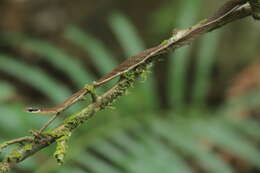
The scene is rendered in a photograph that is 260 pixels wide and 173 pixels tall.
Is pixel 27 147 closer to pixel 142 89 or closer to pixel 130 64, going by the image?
pixel 130 64

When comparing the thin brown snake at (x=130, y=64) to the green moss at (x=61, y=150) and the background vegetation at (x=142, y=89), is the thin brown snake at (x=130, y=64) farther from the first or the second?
the background vegetation at (x=142, y=89)

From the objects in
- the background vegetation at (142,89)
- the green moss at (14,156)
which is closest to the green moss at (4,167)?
the green moss at (14,156)

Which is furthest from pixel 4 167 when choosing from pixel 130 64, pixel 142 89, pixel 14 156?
pixel 142 89

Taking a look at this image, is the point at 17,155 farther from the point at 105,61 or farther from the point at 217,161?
the point at 105,61

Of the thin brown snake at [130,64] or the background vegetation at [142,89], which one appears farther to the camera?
the background vegetation at [142,89]

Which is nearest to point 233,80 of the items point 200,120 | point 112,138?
point 200,120

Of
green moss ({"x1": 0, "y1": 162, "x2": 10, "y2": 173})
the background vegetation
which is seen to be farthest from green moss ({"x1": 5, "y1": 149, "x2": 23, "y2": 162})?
the background vegetation

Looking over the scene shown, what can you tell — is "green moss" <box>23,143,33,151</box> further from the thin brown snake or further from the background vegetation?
the background vegetation

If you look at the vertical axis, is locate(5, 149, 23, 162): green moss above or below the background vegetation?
below
